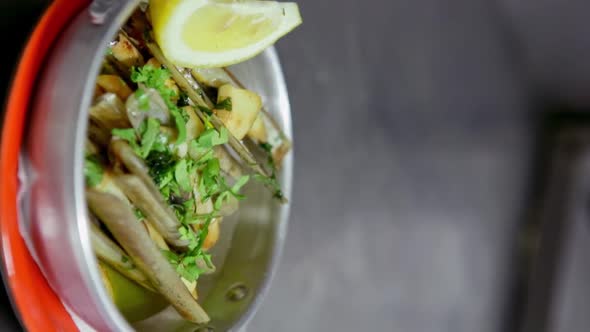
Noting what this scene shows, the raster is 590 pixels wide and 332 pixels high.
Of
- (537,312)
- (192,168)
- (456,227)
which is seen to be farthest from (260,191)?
(537,312)

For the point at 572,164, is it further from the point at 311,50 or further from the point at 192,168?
the point at 192,168

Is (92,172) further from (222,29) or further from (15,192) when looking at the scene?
(222,29)

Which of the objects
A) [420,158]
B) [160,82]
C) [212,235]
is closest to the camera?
[160,82]

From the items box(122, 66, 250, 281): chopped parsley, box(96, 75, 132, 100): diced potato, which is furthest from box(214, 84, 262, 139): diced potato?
box(96, 75, 132, 100): diced potato

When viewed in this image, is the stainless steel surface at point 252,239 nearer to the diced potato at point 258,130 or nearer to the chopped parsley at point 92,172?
the diced potato at point 258,130

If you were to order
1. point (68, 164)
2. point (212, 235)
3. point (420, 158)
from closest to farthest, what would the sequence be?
point (68, 164) → point (212, 235) → point (420, 158)

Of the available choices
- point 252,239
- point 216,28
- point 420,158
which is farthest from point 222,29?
point 420,158

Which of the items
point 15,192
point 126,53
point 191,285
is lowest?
point 191,285

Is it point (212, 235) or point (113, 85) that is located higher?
point (113, 85)

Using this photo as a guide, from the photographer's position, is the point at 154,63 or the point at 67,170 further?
the point at 154,63
